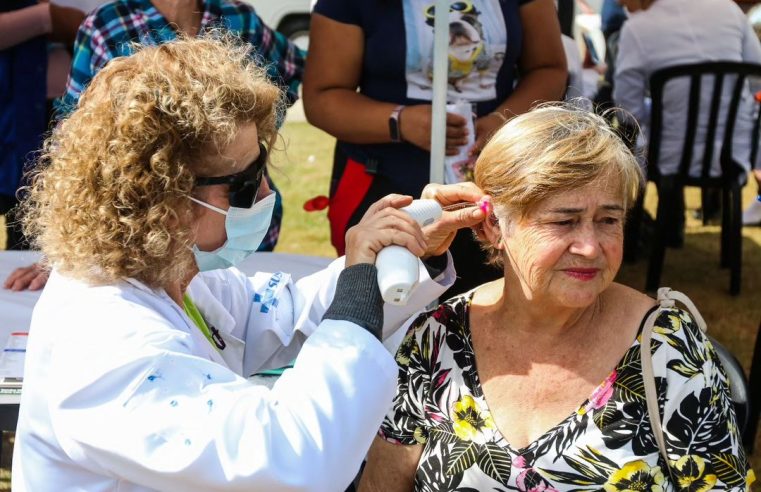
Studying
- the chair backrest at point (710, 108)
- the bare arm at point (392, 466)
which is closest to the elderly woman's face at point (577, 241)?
the bare arm at point (392, 466)

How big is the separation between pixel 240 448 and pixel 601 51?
7687 mm

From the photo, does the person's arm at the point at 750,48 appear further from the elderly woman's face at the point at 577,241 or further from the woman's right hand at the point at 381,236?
the woman's right hand at the point at 381,236

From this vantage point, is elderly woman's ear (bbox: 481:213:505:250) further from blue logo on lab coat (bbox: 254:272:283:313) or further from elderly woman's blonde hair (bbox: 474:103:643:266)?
blue logo on lab coat (bbox: 254:272:283:313)

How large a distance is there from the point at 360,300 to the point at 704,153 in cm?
434

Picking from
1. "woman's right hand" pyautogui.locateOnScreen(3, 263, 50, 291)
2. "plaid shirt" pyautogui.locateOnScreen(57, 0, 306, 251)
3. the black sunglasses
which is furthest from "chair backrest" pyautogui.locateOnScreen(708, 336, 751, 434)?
"woman's right hand" pyautogui.locateOnScreen(3, 263, 50, 291)

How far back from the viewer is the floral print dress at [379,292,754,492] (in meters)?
2.01

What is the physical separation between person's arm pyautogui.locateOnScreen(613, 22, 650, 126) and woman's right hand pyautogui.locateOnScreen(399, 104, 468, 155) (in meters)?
2.68

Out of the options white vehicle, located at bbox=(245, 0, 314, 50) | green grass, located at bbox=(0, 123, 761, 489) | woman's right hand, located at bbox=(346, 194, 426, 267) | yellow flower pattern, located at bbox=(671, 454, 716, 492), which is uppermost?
woman's right hand, located at bbox=(346, 194, 426, 267)

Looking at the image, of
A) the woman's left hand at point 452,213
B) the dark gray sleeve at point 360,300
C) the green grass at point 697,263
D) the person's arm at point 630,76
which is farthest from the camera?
the person's arm at point 630,76

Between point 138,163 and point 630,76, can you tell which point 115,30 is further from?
point 630,76

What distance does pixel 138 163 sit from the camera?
1724 mm

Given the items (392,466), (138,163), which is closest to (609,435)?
(392,466)

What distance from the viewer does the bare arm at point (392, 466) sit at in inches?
90.5

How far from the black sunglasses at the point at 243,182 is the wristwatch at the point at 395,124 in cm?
138
